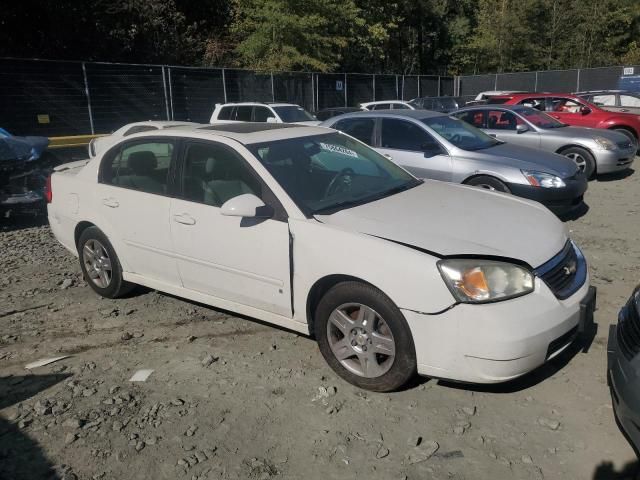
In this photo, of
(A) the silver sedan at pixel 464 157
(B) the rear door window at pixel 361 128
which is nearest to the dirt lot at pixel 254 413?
(A) the silver sedan at pixel 464 157

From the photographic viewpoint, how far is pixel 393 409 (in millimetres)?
3133

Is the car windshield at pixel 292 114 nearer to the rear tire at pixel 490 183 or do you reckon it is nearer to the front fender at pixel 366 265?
the rear tire at pixel 490 183

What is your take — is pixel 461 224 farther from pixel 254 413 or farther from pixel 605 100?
pixel 605 100

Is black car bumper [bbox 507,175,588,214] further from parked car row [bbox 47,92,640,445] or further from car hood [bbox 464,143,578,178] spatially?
parked car row [bbox 47,92,640,445]

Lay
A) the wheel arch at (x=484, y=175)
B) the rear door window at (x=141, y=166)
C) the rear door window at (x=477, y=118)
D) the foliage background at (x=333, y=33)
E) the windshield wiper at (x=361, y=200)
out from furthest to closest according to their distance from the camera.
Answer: the foliage background at (x=333, y=33), the rear door window at (x=477, y=118), the wheel arch at (x=484, y=175), the rear door window at (x=141, y=166), the windshield wiper at (x=361, y=200)

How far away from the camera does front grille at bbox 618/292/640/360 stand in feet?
8.43

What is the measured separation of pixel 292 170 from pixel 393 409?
1.74m

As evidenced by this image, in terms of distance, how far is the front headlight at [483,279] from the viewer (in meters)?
2.89

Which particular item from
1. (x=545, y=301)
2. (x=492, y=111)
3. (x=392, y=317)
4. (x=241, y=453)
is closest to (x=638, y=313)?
(x=545, y=301)

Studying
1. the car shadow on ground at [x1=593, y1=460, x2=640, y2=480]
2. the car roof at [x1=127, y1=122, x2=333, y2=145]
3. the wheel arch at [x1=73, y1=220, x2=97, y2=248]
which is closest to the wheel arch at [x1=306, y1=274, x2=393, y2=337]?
the car roof at [x1=127, y1=122, x2=333, y2=145]

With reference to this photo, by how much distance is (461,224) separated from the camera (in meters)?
3.39

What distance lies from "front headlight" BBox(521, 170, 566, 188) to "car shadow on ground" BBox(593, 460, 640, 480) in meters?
4.56

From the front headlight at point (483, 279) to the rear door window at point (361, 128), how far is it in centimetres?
501

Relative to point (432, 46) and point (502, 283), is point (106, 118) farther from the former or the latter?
point (432, 46)
